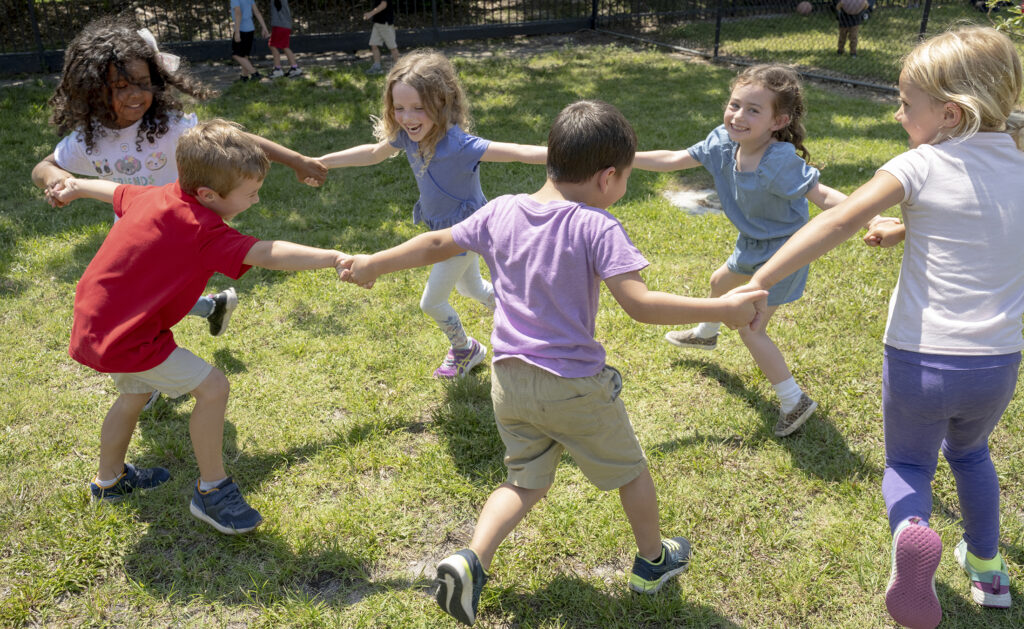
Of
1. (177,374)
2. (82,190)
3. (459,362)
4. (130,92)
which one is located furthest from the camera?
(459,362)

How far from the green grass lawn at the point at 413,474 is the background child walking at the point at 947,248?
20.4 inches

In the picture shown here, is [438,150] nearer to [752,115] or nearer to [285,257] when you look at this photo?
[285,257]

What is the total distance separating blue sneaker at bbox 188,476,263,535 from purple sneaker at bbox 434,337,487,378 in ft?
4.14

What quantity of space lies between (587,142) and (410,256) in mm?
695

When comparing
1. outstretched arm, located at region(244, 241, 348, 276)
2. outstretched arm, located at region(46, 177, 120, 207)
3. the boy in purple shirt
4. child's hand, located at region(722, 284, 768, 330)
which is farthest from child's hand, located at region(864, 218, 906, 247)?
outstretched arm, located at region(46, 177, 120, 207)

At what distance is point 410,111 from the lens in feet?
10.7

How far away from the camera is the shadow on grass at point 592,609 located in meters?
2.50

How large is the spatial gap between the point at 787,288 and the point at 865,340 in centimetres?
113

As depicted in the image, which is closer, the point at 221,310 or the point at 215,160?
the point at 215,160

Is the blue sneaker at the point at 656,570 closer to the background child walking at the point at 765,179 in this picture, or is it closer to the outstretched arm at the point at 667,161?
the background child walking at the point at 765,179

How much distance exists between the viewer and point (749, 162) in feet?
10.6

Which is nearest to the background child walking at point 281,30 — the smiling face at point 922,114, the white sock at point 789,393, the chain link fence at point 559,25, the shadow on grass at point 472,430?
the chain link fence at point 559,25

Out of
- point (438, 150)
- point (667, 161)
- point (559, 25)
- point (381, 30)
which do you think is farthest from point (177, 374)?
point (559, 25)

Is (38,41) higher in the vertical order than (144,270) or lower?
higher
